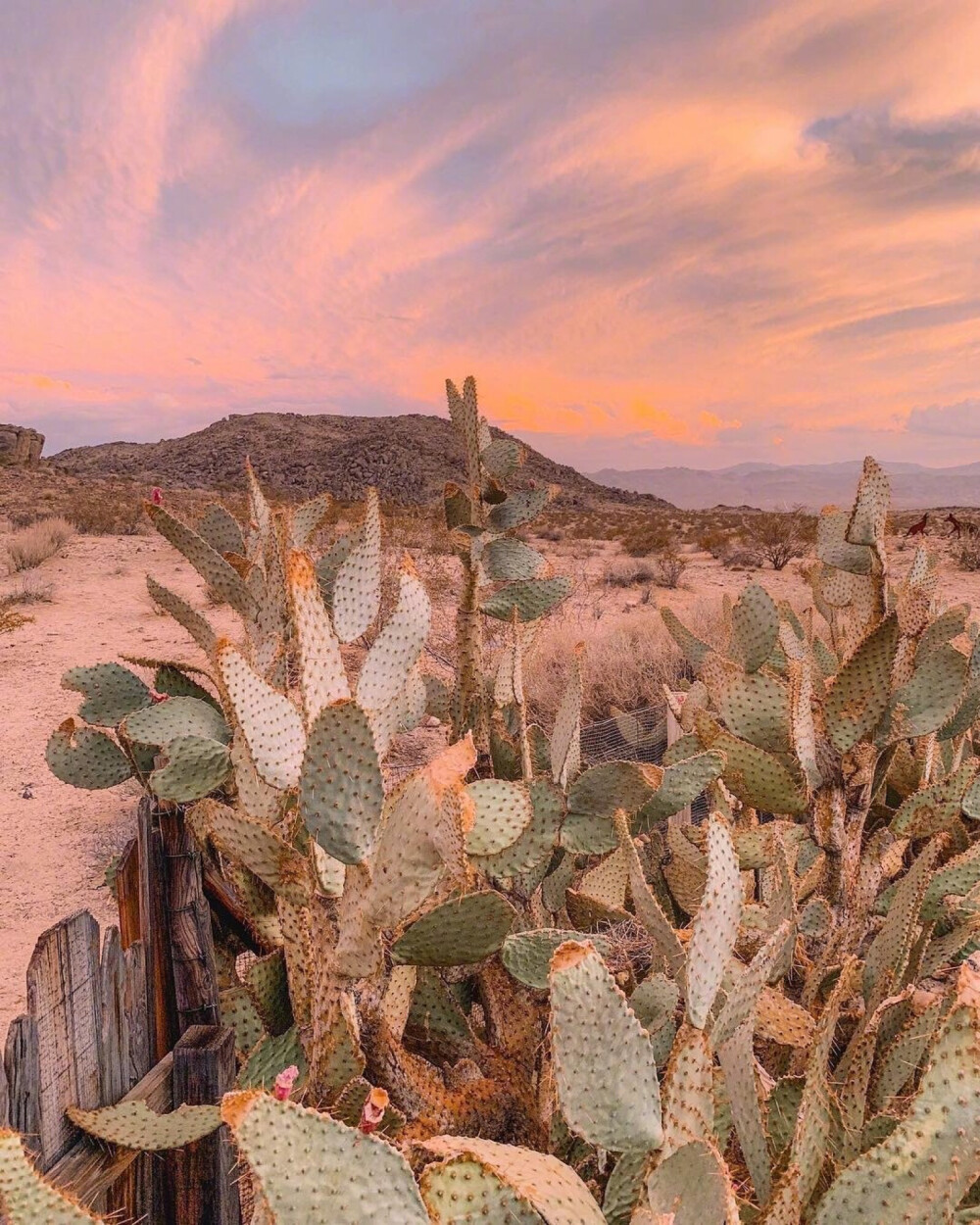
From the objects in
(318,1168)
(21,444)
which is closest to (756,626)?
(318,1168)

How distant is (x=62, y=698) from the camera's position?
25.2ft

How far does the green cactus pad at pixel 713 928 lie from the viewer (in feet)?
3.69

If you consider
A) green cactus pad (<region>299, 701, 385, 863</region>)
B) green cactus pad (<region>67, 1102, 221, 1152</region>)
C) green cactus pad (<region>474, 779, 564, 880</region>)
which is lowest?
green cactus pad (<region>67, 1102, 221, 1152</region>)

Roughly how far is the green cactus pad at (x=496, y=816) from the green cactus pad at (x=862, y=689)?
1.00 metres

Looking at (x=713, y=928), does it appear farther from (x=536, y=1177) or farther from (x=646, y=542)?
(x=646, y=542)

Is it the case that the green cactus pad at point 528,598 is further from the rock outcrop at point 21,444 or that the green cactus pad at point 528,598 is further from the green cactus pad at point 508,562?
the rock outcrop at point 21,444

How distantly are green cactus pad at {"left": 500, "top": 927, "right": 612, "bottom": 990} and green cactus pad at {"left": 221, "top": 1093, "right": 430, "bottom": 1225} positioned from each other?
3.12 feet

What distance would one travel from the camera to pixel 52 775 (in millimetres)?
6160

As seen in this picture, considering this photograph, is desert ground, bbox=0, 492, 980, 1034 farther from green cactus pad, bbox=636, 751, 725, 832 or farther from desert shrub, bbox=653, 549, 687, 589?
green cactus pad, bbox=636, 751, 725, 832

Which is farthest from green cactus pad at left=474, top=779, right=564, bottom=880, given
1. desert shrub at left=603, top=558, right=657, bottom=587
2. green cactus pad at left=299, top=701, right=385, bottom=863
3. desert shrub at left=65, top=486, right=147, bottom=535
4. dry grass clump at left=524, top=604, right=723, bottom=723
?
desert shrub at left=65, top=486, right=147, bottom=535

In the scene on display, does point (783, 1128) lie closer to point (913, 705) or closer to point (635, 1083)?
point (635, 1083)

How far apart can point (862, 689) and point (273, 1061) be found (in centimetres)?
171

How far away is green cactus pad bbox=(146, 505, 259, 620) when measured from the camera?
2082 mm

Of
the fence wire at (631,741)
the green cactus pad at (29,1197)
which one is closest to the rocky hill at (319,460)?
the fence wire at (631,741)
